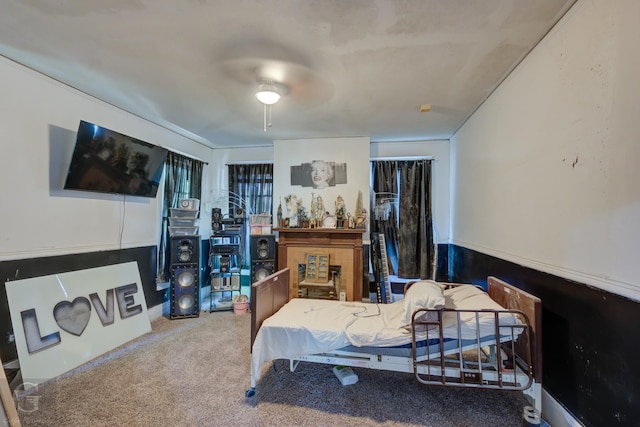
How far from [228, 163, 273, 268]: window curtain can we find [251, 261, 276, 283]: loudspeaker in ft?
2.52

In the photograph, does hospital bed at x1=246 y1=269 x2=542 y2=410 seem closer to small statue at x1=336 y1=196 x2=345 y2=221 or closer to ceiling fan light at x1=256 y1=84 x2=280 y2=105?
ceiling fan light at x1=256 y1=84 x2=280 y2=105

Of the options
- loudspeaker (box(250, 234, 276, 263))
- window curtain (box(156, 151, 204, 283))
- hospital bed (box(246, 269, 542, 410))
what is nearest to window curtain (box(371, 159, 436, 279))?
loudspeaker (box(250, 234, 276, 263))

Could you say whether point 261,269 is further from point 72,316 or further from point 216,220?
point 72,316

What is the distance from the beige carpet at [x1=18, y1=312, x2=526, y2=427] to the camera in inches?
73.6

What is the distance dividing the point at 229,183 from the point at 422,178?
328cm

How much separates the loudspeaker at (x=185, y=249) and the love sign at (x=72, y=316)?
52 cm

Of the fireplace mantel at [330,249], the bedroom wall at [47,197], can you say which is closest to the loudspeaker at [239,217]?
the fireplace mantel at [330,249]

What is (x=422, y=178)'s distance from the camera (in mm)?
4434

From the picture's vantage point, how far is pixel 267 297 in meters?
2.38

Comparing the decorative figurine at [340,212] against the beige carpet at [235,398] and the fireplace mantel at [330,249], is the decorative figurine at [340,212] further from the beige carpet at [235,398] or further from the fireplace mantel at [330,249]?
the beige carpet at [235,398]

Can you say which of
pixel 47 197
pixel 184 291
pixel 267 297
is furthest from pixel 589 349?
pixel 47 197

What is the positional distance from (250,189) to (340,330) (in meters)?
3.39

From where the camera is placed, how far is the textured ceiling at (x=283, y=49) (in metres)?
1.71

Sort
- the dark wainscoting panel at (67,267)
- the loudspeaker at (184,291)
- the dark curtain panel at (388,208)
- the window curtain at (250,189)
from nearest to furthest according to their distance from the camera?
the dark wainscoting panel at (67,267)
the loudspeaker at (184,291)
the dark curtain panel at (388,208)
the window curtain at (250,189)
